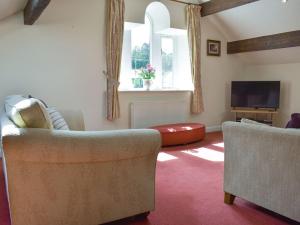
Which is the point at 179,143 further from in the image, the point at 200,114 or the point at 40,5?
the point at 40,5

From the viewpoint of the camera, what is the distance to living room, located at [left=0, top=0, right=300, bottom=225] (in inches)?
109

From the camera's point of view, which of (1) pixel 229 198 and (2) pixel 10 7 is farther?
(2) pixel 10 7

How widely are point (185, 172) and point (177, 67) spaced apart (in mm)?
2922

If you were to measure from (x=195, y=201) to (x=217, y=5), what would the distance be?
12.6ft

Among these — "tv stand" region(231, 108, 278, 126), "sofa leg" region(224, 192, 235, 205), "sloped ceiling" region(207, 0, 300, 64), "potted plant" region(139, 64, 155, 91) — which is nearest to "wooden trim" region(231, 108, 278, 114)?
"tv stand" region(231, 108, 278, 126)

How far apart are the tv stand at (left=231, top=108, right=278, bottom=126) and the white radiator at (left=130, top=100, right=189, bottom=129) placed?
1240 millimetres

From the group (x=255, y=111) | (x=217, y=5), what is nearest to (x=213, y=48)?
(x=217, y=5)

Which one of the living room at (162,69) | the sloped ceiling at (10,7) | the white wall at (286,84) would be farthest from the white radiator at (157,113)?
the sloped ceiling at (10,7)

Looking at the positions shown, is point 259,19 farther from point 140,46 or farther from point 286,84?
point 140,46

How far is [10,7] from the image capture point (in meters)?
3.25

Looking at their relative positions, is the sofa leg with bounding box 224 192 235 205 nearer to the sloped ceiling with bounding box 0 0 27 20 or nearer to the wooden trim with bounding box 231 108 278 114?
the sloped ceiling with bounding box 0 0 27 20

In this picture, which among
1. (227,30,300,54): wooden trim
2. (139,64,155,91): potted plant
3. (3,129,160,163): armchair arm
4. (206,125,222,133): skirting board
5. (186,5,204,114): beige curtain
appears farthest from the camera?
(206,125,222,133): skirting board

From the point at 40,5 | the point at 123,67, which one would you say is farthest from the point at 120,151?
the point at 123,67

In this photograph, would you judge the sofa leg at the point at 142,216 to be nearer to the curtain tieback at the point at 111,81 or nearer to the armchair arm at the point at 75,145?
the armchair arm at the point at 75,145
